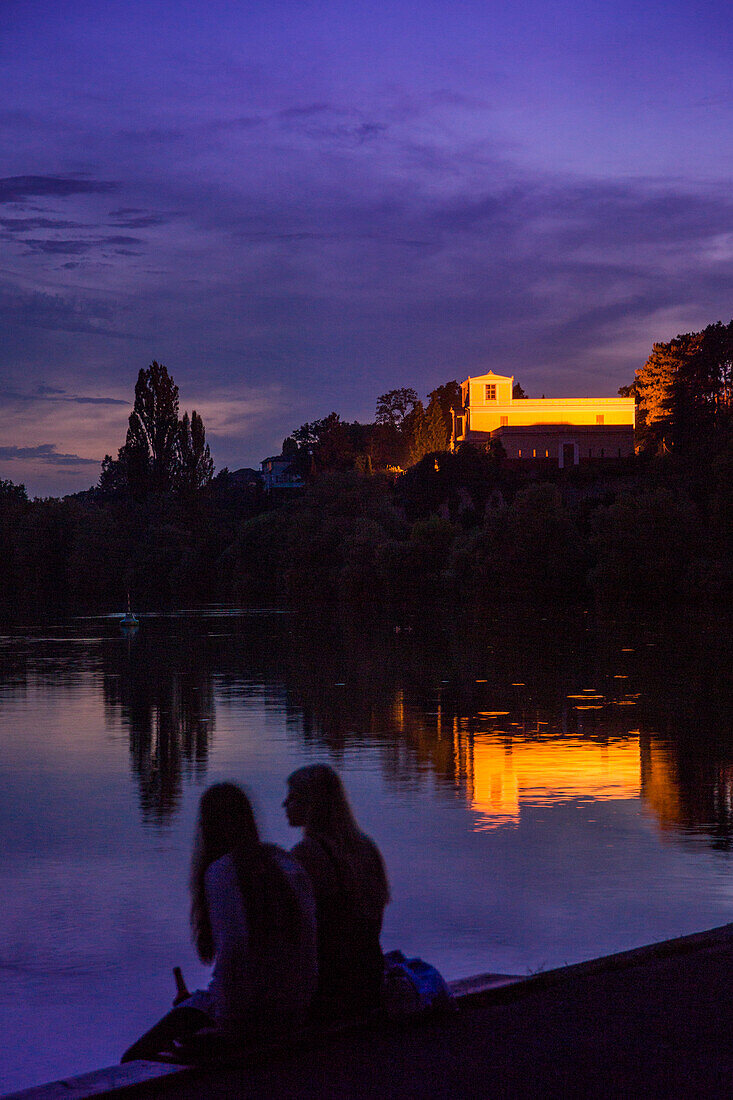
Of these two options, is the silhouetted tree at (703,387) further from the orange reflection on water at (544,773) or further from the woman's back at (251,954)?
the woman's back at (251,954)

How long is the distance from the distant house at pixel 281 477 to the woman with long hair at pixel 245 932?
14086 cm

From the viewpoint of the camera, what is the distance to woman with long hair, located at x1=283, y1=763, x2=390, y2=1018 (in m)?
6.04

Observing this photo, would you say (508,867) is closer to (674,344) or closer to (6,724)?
(6,724)

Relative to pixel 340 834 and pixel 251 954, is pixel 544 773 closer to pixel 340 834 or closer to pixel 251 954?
pixel 340 834

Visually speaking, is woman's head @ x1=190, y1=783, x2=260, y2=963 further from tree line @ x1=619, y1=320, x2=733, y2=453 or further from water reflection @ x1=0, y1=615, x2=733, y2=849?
tree line @ x1=619, y1=320, x2=733, y2=453

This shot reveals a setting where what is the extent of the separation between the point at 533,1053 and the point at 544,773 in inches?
467

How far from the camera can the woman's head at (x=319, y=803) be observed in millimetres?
6023

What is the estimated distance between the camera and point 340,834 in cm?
612

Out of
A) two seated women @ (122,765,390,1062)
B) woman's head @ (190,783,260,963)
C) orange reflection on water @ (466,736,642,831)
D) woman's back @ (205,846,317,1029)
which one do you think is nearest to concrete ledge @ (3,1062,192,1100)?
two seated women @ (122,765,390,1062)

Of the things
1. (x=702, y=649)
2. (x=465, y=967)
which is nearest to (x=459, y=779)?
(x=465, y=967)

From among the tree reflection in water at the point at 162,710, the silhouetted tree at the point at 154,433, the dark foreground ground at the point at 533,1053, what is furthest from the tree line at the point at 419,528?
the dark foreground ground at the point at 533,1053

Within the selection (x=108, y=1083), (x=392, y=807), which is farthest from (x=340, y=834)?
(x=392, y=807)

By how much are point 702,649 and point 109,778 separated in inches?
1035

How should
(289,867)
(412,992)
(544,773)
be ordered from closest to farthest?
(289,867) < (412,992) < (544,773)
